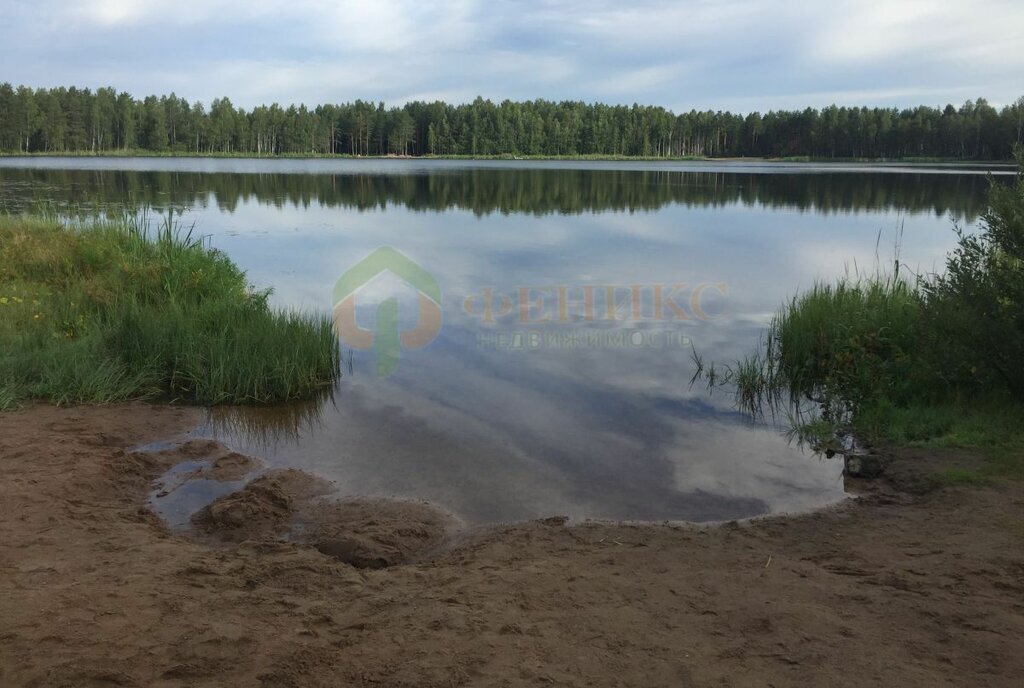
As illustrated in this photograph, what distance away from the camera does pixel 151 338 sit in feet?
30.9

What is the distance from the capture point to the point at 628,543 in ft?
18.3

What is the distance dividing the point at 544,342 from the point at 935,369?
5.57 m

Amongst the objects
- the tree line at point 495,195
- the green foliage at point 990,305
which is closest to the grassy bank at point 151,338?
the green foliage at point 990,305

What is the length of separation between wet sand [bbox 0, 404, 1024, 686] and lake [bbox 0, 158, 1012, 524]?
0.93 m

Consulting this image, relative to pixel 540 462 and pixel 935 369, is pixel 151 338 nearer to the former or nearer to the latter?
pixel 540 462

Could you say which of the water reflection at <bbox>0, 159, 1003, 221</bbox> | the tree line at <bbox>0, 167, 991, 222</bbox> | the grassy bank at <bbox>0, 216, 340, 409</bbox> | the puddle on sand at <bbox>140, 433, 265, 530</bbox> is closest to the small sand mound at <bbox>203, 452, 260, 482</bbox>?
the puddle on sand at <bbox>140, 433, 265, 530</bbox>

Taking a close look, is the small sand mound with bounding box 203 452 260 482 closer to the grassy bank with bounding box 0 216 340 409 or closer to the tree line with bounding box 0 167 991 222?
the grassy bank with bounding box 0 216 340 409

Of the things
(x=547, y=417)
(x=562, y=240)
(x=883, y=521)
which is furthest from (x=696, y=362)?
(x=562, y=240)

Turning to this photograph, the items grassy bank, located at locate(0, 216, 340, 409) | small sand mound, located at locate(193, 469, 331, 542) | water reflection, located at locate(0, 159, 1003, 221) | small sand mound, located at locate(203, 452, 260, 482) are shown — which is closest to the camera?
small sand mound, located at locate(193, 469, 331, 542)

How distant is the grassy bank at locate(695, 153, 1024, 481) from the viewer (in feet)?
25.0

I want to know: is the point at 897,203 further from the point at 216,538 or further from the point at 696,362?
the point at 216,538

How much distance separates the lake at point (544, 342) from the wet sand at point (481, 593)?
930 mm

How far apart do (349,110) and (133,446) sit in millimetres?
132133

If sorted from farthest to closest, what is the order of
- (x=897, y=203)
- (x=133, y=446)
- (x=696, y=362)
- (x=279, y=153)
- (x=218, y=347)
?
(x=279, y=153), (x=897, y=203), (x=696, y=362), (x=218, y=347), (x=133, y=446)
